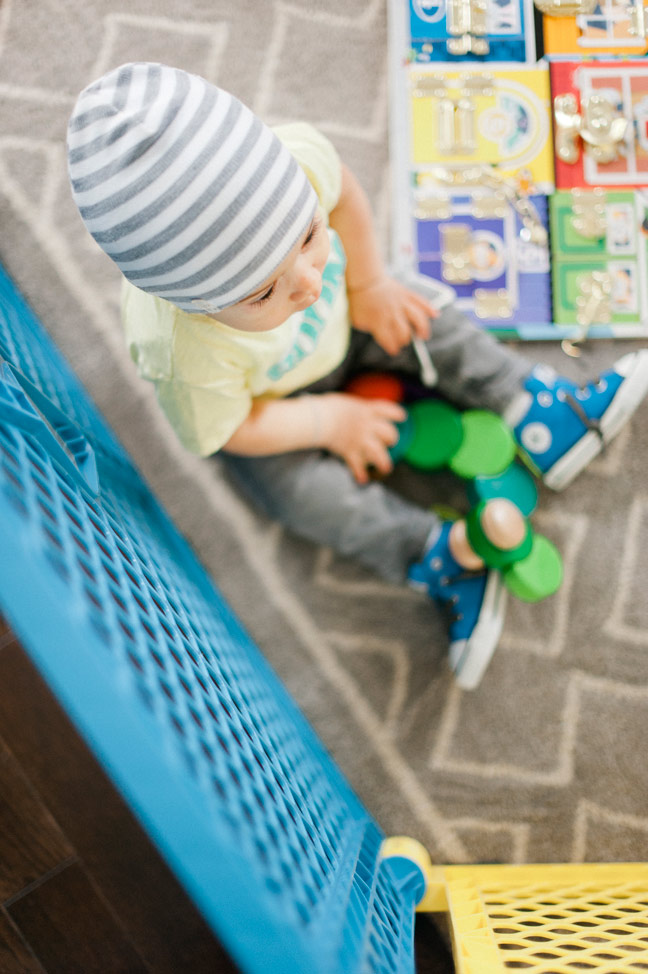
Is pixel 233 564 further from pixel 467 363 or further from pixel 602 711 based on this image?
pixel 602 711

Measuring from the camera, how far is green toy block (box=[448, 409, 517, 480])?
949 mm

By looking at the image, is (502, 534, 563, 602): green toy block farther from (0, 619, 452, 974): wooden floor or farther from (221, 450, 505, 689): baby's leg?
(0, 619, 452, 974): wooden floor

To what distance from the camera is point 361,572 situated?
3.25ft

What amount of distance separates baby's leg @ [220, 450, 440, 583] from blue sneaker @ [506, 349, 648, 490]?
168 millimetres

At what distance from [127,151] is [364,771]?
79cm

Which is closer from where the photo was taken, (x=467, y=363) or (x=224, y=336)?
(x=224, y=336)

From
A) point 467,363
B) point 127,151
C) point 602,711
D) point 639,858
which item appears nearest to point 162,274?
point 127,151

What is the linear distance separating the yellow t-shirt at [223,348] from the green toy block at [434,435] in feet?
0.68

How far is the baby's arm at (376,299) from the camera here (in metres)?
0.83

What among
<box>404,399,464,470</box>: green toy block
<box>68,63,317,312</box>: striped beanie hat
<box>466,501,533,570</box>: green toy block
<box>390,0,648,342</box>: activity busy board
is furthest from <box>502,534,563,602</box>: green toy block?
<box>68,63,317,312</box>: striped beanie hat

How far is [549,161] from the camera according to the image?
100 centimetres

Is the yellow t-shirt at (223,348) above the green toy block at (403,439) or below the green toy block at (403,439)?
above

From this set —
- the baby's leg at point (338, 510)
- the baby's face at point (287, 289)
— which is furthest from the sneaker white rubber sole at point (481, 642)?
the baby's face at point (287, 289)

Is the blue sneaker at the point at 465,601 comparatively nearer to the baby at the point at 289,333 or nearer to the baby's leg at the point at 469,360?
the baby at the point at 289,333
